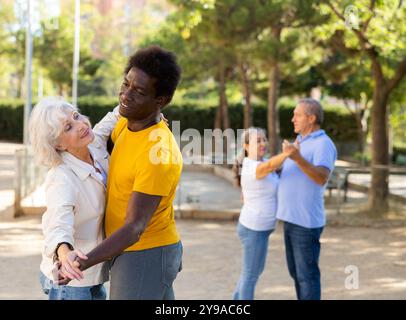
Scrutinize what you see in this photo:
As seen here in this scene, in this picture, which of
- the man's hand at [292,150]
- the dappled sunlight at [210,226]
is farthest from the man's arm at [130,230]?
the dappled sunlight at [210,226]

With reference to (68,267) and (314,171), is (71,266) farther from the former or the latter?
(314,171)

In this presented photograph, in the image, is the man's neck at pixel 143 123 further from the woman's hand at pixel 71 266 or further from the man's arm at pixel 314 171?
the man's arm at pixel 314 171

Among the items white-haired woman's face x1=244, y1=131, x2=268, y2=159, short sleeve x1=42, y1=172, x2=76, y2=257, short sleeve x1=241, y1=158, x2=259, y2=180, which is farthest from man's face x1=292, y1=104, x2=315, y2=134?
short sleeve x1=42, y1=172, x2=76, y2=257

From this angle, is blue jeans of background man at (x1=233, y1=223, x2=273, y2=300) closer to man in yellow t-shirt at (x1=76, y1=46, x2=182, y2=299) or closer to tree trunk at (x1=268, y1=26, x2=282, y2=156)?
man in yellow t-shirt at (x1=76, y1=46, x2=182, y2=299)

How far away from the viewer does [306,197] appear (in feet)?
15.4

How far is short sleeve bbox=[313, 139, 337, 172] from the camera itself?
468cm

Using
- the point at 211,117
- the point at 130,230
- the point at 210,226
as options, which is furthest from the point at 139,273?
the point at 211,117

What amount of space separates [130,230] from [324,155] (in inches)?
104

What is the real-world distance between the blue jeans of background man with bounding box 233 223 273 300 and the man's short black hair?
2462mm

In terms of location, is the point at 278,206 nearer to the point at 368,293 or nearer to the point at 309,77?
the point at 368,293

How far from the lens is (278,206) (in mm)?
4793

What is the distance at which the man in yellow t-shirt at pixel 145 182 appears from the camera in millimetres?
2312

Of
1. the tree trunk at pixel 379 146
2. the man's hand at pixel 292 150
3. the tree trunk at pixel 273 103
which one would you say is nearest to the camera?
the man's hand at pixel 292 150
